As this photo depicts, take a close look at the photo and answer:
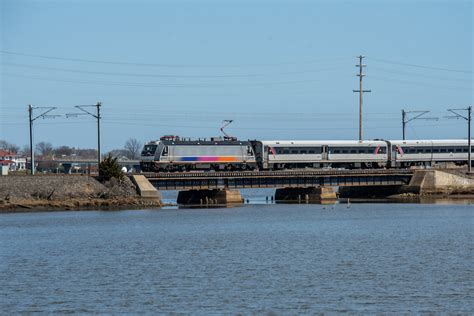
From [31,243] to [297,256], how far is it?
16506mm

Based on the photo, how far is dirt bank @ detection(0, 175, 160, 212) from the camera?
8119 centimetres

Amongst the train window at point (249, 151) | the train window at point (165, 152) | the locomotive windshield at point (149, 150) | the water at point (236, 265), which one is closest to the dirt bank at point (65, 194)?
the train window at point (165, 152)

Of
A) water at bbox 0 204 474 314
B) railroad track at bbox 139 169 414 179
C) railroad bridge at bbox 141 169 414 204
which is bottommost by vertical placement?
water at bbox 0 204 474 314

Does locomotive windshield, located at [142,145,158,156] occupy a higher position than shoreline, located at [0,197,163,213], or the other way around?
locomotive windshield, located at [142,145,158,156]

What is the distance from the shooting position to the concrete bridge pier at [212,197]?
94.6 meters

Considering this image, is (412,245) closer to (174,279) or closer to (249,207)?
(174,279)

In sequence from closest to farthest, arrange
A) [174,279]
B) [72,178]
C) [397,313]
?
[397,313], [174,279], [72,178]

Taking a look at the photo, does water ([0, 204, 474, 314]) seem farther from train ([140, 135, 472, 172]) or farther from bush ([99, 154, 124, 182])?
train ([140, 135, 472, 172])

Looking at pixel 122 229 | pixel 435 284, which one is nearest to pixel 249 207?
pixel 122 229

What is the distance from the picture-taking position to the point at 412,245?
167ft

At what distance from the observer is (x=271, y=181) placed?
95.6 metres

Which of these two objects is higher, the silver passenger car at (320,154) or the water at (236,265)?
the silver passenger car at (320,154)

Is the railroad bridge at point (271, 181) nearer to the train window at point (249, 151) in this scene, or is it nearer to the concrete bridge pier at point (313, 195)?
the concrete bridge pier at point (313, 195)

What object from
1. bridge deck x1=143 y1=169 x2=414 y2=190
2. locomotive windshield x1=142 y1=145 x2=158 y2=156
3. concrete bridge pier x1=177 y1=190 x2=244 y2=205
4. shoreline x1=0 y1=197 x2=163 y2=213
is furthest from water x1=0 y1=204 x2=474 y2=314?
locomotive windshield x1=142 y1=145 x2=158 y2=156
